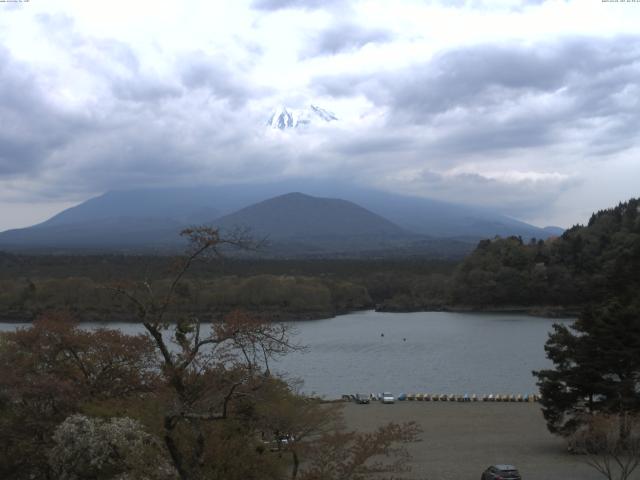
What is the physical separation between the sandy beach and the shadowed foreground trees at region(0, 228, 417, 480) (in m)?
2.95

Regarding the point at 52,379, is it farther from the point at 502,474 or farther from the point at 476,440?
the point at 476,440

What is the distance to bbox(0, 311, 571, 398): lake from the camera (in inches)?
1040

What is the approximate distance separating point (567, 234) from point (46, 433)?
60283 mm

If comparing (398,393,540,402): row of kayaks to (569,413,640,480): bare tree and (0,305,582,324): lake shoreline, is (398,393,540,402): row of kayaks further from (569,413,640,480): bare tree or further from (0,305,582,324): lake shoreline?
(0,305,582,324): lake shoreline

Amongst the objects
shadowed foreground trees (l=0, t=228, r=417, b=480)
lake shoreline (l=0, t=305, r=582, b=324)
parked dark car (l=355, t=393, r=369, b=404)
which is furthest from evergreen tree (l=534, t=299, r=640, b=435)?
lake shoreline (l=0, t=305, r=582, b=324)

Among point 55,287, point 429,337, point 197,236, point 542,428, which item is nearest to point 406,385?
point 542,428

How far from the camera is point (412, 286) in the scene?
66.8m

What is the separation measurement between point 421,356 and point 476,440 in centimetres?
1773

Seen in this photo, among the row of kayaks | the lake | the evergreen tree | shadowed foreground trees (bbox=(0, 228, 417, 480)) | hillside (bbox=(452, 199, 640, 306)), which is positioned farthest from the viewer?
hillside (bbox=(452, 199, 640, 306))

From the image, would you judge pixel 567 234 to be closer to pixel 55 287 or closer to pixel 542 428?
pixel 55 287

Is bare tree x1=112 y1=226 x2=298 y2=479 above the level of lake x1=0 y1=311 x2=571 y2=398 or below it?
above

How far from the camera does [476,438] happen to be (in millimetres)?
16750

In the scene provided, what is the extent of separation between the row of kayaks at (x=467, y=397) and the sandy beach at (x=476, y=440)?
0.66m

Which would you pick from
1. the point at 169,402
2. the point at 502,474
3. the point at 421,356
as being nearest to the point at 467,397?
the point at 502,474
